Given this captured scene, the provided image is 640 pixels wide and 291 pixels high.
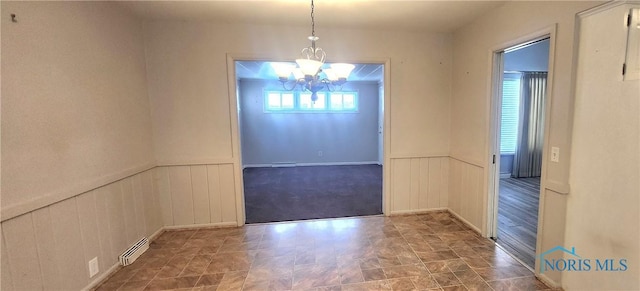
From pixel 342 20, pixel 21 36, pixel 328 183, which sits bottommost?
→ pixel 328 183

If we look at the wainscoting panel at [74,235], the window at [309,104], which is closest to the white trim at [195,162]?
the wainscoting panel at [74,235]

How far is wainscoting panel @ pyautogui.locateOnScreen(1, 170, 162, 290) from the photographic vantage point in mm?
1445

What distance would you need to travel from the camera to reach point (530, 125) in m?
4.96

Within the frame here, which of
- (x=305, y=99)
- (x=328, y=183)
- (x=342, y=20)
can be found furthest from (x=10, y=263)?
(x=305, y=99)

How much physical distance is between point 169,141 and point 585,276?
12.8 ft

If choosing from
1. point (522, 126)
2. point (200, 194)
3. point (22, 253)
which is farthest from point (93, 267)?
point (522, 126)

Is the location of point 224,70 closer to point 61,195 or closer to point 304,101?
point 61,195

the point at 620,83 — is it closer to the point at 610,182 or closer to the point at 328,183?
the point at 610,182

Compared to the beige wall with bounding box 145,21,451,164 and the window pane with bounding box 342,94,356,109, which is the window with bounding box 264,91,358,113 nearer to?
the window pane with bounding box 342,94,356,109

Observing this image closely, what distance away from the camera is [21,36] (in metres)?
1.47

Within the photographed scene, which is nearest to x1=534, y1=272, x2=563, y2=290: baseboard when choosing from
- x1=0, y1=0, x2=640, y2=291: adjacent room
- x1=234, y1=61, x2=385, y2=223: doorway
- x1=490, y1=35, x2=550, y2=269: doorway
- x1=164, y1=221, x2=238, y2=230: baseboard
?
x1=0, y1=0, x2=640, y2=291: adjacent room

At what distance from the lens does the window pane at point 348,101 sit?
687 centimetres

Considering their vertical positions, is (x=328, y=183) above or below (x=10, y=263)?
below

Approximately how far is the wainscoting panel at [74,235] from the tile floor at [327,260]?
25cm
